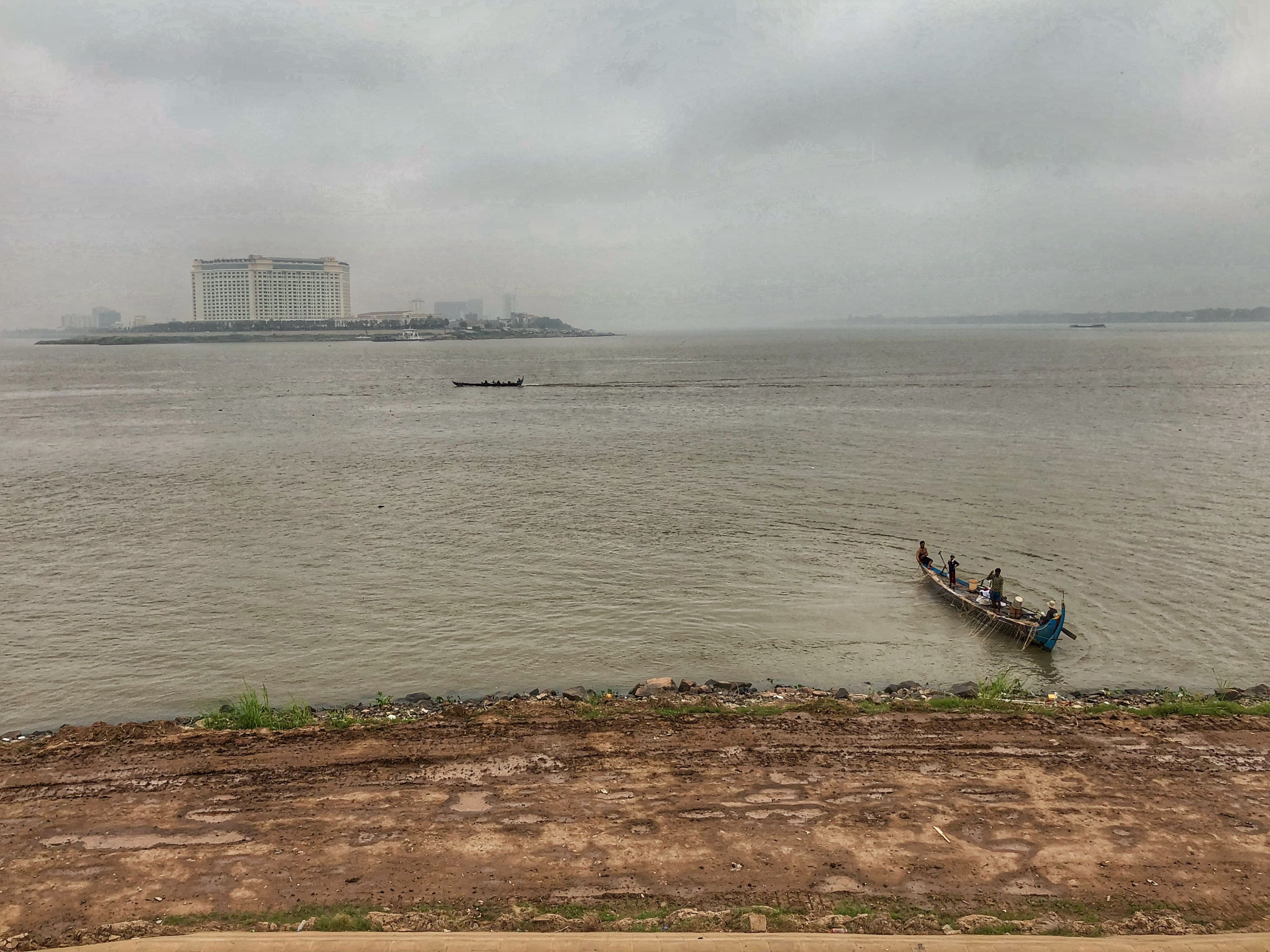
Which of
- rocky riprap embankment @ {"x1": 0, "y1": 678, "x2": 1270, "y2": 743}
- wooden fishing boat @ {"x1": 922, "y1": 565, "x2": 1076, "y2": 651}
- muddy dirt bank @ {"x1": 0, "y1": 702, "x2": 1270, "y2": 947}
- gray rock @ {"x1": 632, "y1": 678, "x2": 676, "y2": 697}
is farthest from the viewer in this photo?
wooden fishing boat @ {"x1": 922, "y1": 565, "x2": 1076, "y2": 651}

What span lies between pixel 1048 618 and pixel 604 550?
49.9 ft

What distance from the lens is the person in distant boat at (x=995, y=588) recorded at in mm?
22781

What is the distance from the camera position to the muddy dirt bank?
9.70 m

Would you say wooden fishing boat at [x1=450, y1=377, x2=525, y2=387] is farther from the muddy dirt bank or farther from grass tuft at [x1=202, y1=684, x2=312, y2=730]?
the muddy dirt bank

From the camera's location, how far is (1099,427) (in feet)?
200

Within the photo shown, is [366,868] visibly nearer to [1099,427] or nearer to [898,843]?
[898,843]

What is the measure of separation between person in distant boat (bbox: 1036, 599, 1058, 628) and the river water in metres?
0.78

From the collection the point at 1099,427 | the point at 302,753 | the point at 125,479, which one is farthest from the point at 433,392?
the point at 302,753

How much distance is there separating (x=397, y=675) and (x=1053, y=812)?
582 inches

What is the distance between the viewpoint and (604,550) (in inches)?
1185

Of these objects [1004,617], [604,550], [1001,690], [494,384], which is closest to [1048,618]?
[1004,617]

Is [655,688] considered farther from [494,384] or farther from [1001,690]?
[494,384]

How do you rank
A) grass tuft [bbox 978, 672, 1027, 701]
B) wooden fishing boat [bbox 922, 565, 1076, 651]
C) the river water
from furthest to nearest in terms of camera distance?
wooden fishing boat [bbox 922, 565, 1076, 651]
the river water
grass tuft [bbox 978, 672, 1027, 701]

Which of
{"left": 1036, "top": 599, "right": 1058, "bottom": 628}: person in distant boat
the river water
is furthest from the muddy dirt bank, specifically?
{"left": 1036, "top": 599, "right": 1058, "bottom": 628}: person in distant boat
